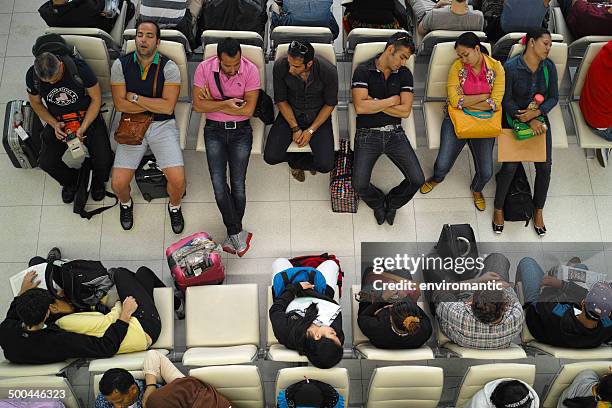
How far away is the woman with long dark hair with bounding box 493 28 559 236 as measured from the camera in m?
4.42

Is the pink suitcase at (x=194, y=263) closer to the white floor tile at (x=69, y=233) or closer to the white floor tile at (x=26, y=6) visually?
the white floor tile at (x=69, y=233)

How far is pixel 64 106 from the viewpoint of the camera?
14.4 feet

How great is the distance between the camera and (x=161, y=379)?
12.2ft

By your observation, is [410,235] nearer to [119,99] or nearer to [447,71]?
[447,71]

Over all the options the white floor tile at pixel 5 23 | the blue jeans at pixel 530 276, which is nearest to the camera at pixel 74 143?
the white floor tile at pixel 5 23

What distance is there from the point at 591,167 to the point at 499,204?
988mm

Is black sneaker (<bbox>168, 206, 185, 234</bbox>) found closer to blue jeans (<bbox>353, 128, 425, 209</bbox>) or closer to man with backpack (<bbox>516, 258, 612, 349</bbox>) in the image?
blue jeans (<bbox>353, 128, 425, 209</bbox>)

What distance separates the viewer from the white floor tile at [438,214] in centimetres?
486

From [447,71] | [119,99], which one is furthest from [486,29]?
[119,99]

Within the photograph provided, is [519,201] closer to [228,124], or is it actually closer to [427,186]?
[427,186]

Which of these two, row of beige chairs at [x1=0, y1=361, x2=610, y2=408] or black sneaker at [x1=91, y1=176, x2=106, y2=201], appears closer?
row of beige chairs at [x1=0, y1=361, x2=610, y2=408]

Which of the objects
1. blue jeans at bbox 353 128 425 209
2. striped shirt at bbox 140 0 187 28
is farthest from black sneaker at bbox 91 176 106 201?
blue jeans at bbox 353 128 425 209

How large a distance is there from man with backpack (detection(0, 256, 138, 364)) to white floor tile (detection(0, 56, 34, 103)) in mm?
2248

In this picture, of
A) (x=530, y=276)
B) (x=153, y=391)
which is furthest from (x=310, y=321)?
(x=530, y=276)
